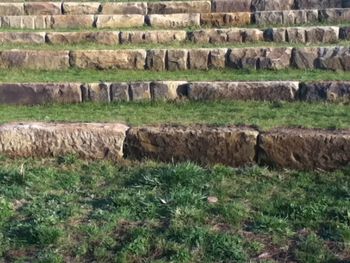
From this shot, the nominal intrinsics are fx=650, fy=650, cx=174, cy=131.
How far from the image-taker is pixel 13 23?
13781mm

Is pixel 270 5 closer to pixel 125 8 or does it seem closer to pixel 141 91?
pixel 125 8

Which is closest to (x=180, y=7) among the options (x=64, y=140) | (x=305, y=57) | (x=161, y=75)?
(x=161, y=75)

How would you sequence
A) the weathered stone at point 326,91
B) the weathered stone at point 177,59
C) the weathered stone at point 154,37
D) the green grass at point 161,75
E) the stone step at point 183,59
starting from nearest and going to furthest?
the weathered stone at point 326,91, the green grass at point 161,75, the stone step at point 183,59, the weathered stone at point 177,59, the weathered stone at point 154,37

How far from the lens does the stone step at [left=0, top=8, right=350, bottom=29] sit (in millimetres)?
12961

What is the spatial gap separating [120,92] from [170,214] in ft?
14.2

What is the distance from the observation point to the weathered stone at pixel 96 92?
9.35 m

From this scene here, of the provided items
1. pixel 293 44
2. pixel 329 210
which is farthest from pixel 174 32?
pixel 329 210

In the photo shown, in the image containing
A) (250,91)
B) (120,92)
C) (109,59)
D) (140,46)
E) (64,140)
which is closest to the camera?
(64,140)

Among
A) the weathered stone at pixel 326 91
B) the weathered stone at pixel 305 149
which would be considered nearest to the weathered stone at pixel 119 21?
the weathered stone at pixel 326 91

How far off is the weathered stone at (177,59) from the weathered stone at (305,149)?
4.75m

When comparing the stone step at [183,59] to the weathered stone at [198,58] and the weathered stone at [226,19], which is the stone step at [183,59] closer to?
the weathered stone at [198,58]

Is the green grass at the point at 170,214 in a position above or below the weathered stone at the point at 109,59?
below

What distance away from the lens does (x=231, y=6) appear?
14102mm

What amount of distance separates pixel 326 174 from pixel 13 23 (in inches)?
376
